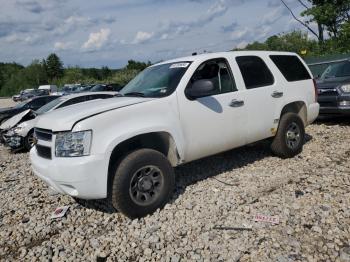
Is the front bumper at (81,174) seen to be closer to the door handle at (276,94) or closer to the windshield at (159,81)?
the windshield at (159,81)

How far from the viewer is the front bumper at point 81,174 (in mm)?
4043

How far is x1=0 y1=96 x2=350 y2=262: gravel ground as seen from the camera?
3.68 meters

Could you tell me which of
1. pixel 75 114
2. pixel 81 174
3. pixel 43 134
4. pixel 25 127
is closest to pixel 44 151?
pixel 43 134

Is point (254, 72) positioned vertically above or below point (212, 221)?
above

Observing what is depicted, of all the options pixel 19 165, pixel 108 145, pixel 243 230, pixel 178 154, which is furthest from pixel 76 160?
pixel 19 165

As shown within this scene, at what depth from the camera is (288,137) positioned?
6.40 metres

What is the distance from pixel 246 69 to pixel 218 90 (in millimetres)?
814

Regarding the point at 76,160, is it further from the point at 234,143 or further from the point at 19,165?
the point at 19,165

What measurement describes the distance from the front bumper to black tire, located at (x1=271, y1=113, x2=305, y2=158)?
328 cm

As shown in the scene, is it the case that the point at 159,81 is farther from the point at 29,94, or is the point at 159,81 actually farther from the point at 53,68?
the point at 53,68

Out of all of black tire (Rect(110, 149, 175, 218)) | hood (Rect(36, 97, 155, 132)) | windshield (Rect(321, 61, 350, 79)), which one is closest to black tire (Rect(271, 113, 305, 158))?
black tire (Rect(110, 149, 175, 218))

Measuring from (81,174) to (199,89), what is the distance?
1.83m

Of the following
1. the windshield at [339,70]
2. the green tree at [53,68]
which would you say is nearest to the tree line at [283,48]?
the green tree at [53,68]

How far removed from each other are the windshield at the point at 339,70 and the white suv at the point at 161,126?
15.1 feet
